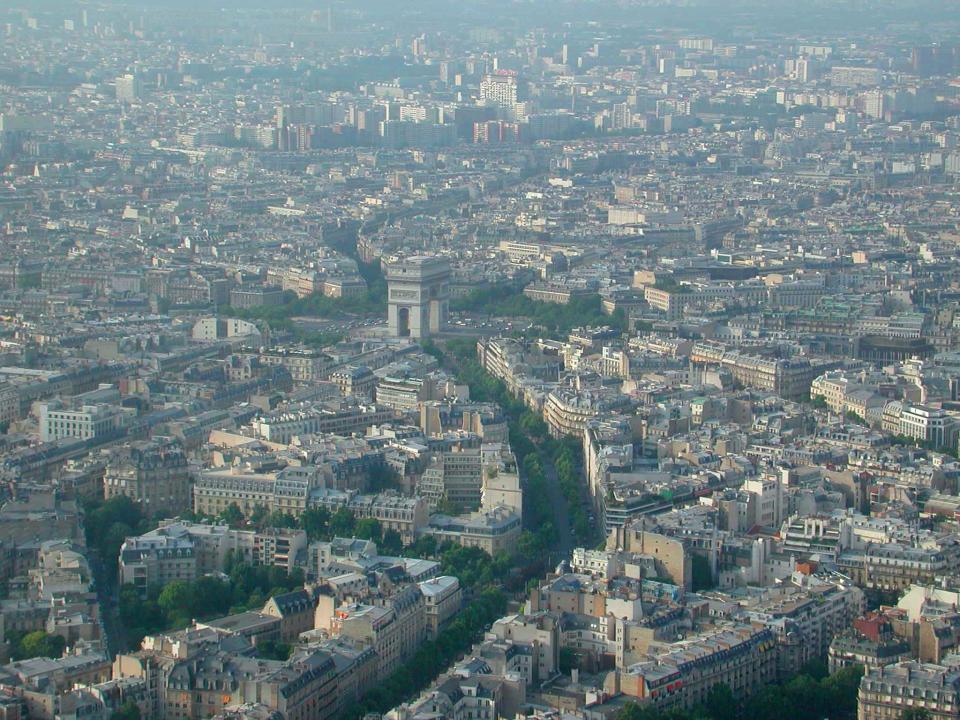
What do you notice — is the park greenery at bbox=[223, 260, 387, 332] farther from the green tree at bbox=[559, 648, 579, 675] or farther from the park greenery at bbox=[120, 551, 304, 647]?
the green tree at bbox=[559, 648, 579, 675]

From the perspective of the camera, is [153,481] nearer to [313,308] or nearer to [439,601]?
[439,601]

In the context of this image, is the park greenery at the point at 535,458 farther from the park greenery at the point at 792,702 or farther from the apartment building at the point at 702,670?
the park greenery at the point at 792,702

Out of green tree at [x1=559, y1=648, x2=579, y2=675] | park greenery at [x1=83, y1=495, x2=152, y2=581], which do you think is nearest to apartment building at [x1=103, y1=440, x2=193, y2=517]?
park greenery at [x1=83, y1=495, x2=152, y2=581]

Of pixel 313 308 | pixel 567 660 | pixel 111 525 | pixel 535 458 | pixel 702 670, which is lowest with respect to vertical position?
pixel 313 308

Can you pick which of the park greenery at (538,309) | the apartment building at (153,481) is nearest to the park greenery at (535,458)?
the apartment building at (153,481)

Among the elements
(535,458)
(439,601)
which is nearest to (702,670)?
(439,601)

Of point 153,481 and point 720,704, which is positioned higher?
point 720,704

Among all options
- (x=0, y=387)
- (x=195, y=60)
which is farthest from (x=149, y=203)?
(x=195, y=60)

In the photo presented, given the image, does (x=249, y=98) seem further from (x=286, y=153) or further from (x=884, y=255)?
(x=884, y=255)
